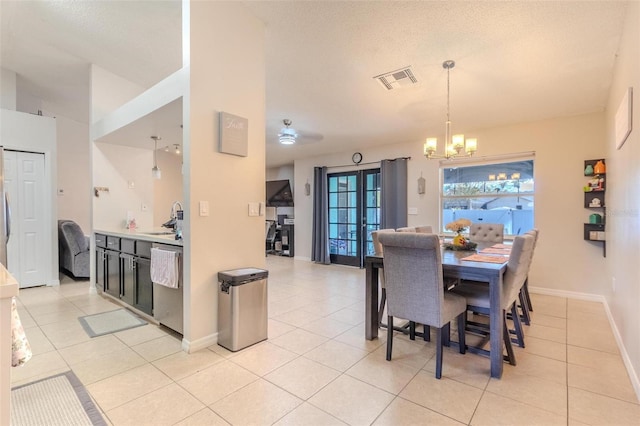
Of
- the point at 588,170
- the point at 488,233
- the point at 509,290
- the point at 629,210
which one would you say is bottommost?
the point at 509,290

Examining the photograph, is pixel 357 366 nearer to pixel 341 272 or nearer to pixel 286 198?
pixel 341 272

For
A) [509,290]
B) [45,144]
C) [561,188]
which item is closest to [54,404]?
[509,290]

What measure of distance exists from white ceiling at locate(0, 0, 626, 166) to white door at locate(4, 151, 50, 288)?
4.28 ft

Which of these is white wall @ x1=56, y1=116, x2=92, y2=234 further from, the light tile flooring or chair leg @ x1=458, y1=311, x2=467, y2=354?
chair leg @ x1=458, y1=311, x2=467, y2=354

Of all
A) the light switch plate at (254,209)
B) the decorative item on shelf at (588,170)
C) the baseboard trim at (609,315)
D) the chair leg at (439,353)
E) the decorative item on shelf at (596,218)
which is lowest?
the baseboard trim at (609,315)

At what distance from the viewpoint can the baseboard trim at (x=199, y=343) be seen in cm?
241

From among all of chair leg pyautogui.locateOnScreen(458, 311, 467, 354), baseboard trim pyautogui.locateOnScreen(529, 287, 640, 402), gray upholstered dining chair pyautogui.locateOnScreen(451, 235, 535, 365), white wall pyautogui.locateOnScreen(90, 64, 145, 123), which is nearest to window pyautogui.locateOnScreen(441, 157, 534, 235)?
baseboard trim pyautogui.locateOnScreen(529, 287, 640, 402)

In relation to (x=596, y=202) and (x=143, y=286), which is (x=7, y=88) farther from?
(x=596, y=202)

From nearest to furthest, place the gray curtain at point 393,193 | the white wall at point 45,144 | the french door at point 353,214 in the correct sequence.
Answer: the white wall at point 45,144
the gray curtain at point 393,193
the french door at point 353,214

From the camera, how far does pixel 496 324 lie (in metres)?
2.13

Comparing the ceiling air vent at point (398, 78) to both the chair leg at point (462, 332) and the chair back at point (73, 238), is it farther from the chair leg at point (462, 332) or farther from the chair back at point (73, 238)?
the chair back at point (73, 238)

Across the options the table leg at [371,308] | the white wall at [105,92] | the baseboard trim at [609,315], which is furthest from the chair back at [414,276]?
the white wall at [105,92]

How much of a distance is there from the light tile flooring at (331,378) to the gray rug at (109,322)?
10cm

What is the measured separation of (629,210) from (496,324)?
4.33 feet
